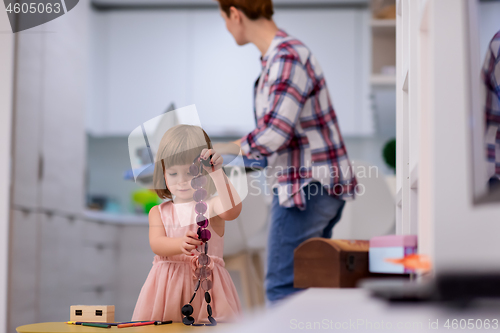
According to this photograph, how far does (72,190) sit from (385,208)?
41.0 inches

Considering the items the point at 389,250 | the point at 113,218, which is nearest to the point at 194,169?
the point at 389,250

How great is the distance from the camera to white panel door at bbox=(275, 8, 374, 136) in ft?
A: 7.01

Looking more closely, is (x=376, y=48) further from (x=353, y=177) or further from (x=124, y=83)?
(x=124, y=83)

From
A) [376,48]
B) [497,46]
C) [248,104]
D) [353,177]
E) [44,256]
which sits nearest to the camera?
[497,46]

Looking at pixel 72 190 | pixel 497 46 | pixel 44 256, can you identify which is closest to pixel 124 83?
pixel 72 190

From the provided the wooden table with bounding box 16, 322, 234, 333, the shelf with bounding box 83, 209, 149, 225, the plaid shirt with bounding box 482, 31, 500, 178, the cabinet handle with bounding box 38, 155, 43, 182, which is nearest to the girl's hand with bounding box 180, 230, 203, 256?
the wooden table with bounding box 16, 322, 234, 333

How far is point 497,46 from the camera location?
1.22 ft

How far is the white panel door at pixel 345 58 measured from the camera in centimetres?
214

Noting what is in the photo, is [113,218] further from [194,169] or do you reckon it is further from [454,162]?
[454,162]

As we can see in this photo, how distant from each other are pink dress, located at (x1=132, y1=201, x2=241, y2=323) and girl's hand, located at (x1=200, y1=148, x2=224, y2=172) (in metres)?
0.07

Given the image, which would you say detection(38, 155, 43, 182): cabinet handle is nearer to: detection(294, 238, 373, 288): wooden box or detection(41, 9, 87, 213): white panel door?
detection(41, 9, 87, 213): white panel door

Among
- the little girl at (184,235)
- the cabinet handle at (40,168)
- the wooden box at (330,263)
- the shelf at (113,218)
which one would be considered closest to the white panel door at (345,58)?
the shelf at (113,218)

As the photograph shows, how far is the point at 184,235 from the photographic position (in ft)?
2.07

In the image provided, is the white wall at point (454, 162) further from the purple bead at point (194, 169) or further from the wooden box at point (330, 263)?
the purple bead at point (194, 169)
